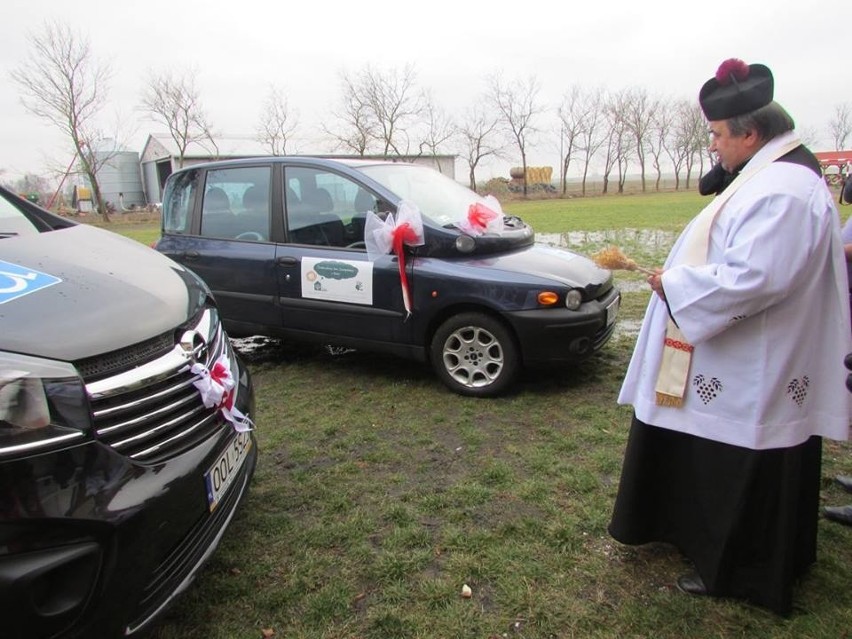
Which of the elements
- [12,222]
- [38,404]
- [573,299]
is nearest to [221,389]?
[38,404]

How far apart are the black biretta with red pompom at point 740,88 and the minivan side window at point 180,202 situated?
4279mm

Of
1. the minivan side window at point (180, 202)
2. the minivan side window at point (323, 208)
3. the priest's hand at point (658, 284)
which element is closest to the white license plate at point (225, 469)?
the priest's hand at point (658, 284)

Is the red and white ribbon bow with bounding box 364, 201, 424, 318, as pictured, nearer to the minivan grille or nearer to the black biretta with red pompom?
the minivan grille

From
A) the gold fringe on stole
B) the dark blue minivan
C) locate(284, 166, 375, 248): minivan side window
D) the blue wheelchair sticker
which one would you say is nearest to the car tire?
the dark blue minivan

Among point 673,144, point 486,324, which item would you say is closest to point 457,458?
point 486,324

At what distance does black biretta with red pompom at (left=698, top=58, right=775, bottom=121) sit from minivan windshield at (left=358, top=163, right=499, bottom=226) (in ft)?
7.94

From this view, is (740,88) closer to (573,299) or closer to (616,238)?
(573,299)

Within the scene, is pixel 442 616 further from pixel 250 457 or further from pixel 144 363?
pixel 144 363

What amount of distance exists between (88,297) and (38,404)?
477 millimetres

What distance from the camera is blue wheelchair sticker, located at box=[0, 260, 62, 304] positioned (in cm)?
175

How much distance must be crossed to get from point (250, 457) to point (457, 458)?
1.21 m

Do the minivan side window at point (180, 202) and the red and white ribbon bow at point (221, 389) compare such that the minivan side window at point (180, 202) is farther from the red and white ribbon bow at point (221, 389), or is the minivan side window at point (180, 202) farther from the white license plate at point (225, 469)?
the white license plate at point (225, 469)

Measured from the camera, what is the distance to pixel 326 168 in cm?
450

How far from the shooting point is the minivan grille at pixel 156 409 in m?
1.70
